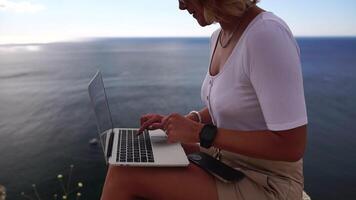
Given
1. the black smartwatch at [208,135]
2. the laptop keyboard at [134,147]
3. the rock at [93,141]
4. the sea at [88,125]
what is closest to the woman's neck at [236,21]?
the black smartwatch at [208,135]

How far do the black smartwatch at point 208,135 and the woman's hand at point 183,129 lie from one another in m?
0.03

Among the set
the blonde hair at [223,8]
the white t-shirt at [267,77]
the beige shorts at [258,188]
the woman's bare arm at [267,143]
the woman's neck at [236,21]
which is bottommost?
the beige shorts at [258,188]

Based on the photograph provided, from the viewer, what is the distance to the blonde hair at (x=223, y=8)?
1.66 m

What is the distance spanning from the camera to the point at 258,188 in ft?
5.51

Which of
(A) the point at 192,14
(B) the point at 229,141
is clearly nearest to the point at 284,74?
(B) the point at 229,141

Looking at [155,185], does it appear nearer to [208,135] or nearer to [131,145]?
[208,135]

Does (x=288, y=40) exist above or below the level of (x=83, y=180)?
above

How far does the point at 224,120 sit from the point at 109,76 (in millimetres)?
52566

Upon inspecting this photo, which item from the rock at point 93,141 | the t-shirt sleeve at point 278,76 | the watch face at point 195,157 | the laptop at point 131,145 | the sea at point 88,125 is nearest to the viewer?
the t-shirt sleeve at point 278,76

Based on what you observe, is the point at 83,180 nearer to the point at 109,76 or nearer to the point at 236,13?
the point at 236,13

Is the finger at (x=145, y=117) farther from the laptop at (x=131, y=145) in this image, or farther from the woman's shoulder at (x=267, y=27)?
the woman's shoulder at (x=267, y=27)

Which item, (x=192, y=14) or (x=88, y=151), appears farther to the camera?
(x=88, y=151)

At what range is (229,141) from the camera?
5.29 ft

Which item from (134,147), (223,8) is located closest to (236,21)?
(223,8)
